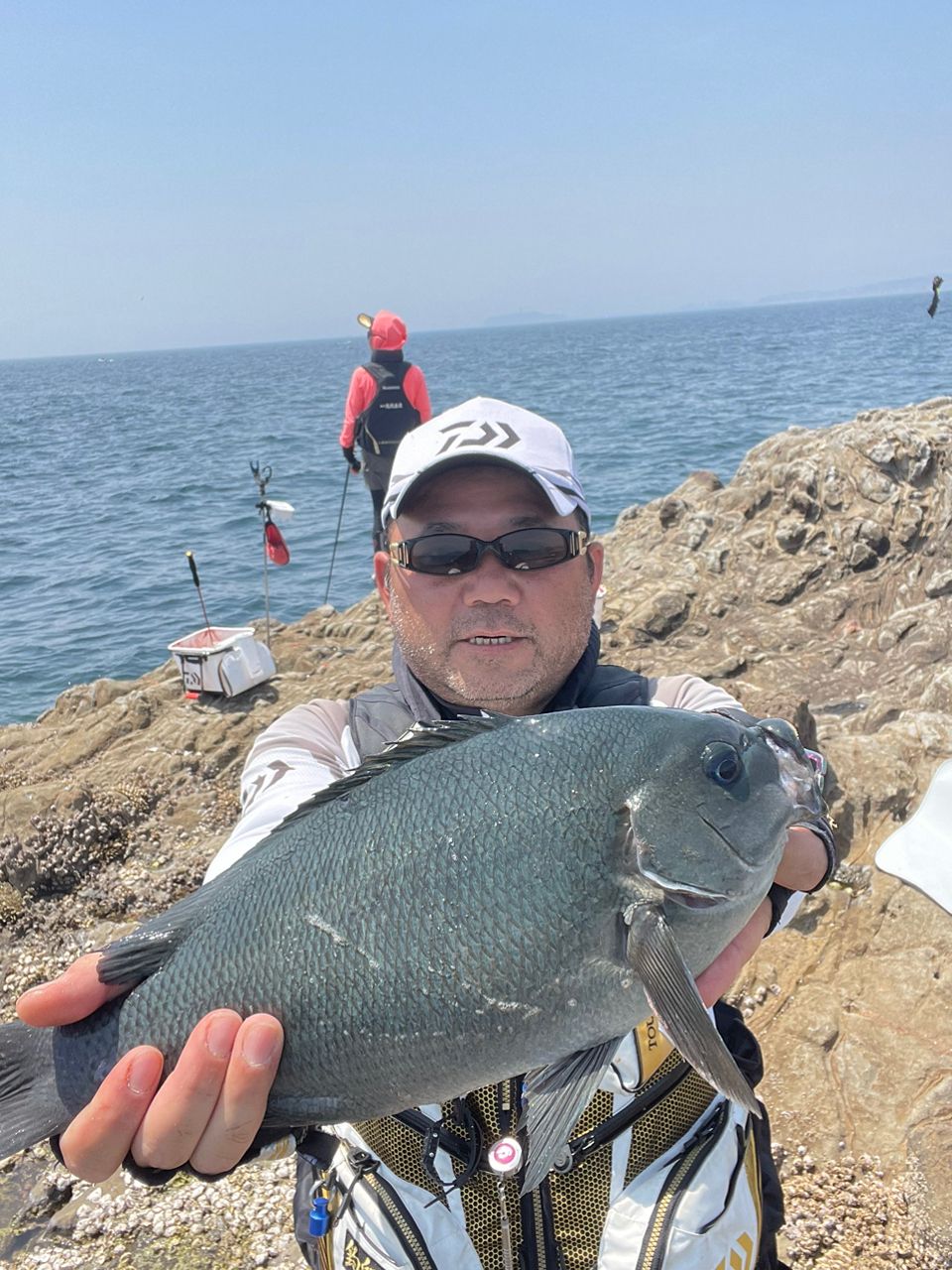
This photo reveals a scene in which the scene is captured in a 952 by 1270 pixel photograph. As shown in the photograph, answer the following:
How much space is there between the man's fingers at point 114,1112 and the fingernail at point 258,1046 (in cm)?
20

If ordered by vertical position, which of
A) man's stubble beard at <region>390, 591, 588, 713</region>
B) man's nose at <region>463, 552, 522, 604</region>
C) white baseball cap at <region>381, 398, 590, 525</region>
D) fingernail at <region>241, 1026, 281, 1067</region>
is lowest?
fingernail at <region>241, 1026, 281, 1067</region>

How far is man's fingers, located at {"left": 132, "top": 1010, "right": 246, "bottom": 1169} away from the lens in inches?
62.6

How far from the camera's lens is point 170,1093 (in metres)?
1.62

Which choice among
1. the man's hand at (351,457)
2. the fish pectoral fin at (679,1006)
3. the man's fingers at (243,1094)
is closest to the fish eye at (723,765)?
the fish pectoral fin at (679,1006)

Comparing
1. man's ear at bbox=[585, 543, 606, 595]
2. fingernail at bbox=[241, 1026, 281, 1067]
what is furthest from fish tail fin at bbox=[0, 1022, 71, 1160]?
man's ear at bbox=[585, 543, 606, 595]

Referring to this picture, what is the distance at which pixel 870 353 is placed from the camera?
5044cm

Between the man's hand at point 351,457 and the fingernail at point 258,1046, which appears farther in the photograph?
the man's hand at point 351,457

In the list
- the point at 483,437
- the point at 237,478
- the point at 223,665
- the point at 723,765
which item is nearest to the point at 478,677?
the point at 483,437

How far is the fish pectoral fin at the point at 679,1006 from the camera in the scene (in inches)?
60.8

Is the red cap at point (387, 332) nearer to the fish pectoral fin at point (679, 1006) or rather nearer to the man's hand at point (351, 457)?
the man's hand at point (351, 457)

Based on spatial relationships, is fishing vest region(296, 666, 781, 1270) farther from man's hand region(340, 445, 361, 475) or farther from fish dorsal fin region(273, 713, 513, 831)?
man's hand region(340, 445, 361, 475)

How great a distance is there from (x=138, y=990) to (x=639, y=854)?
1036mm

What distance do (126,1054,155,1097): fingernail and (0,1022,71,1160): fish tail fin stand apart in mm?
171

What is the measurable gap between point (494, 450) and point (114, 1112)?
6.03 ft
